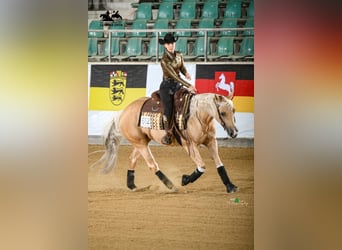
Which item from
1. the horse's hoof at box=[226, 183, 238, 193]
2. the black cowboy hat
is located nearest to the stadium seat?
the black cowboy hat

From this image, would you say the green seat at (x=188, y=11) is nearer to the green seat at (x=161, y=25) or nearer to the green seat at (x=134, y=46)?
the green seat at (x=161, y=25)

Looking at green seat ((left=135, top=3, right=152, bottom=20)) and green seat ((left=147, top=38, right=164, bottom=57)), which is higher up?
green seat ((left=135, top=3, right=152, bottom=20))

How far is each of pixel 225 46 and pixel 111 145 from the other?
0.83m

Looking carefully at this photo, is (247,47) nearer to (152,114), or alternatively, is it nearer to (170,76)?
(170,76)

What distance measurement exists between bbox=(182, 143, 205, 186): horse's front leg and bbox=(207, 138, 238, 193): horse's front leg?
0.23 feet

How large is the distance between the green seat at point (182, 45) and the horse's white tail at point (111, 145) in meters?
0.49

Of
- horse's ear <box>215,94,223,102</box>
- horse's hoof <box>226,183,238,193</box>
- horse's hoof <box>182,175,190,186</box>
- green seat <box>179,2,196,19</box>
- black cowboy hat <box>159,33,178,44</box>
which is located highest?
green seat <box>179,2,196,19</box>

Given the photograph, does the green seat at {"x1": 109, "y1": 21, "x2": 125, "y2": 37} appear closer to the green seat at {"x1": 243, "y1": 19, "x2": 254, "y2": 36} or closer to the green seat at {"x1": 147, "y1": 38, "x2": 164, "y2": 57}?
the green seat at {"x1": 147, "y1": 38, "x2": 164, "y2": 57}

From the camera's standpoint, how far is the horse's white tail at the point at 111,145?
2.31 meters

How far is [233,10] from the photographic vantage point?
2188 mm

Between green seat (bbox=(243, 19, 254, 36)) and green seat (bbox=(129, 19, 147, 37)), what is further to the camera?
green seat (bbox=(129, 19, 147, 37))

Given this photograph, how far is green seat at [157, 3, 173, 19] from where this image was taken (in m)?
2.24
